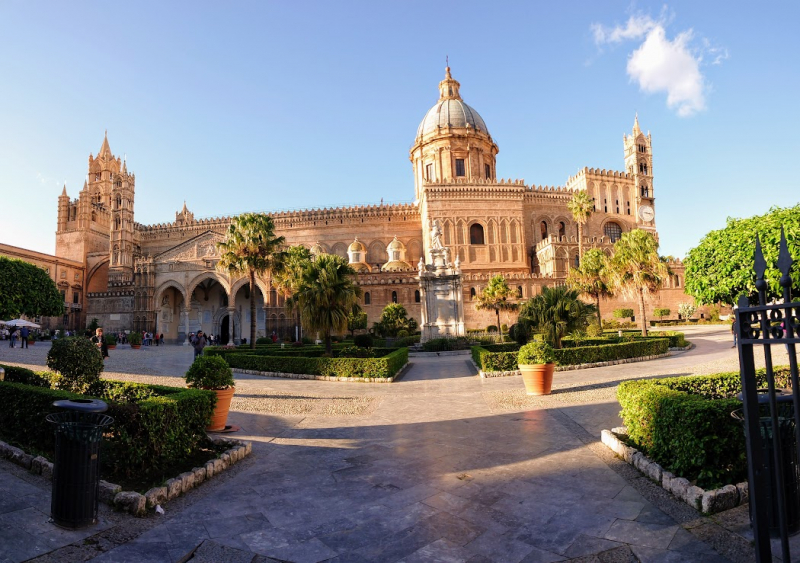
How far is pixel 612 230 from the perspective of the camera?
5759cm

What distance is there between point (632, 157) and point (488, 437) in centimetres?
6250

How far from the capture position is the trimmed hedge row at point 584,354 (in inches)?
653

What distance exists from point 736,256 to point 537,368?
24.4 feet

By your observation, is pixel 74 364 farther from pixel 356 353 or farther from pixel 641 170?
pixel 641 170

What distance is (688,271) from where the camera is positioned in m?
16.6

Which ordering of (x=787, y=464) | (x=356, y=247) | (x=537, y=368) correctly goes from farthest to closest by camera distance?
(x=356, y=247) → (x=537, y=368) → (x=787, y=464)

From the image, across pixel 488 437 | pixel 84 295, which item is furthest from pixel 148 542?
pixel 84 295

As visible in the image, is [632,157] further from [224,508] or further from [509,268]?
[224,508]

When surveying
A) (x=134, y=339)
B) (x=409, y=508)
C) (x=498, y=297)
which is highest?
(x=498, y=297)

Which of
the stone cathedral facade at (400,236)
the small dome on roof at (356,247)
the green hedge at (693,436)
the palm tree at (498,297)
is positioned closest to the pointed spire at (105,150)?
the stone cathedral facade at (400,236)

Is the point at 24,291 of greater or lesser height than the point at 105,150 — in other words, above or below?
below

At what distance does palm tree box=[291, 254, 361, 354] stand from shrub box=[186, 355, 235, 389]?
11699 millimetres

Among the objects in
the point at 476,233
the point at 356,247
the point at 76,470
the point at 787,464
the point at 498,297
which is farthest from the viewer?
the point at 356,247

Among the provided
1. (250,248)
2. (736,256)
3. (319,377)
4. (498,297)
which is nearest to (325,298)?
(319,377)
